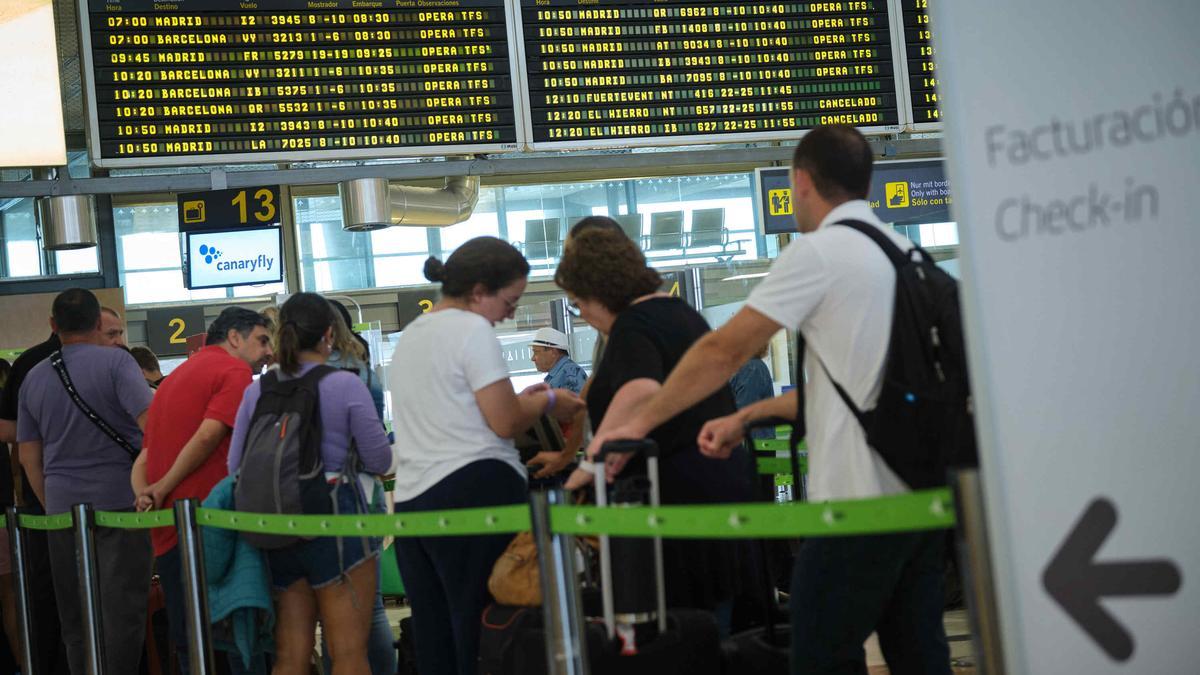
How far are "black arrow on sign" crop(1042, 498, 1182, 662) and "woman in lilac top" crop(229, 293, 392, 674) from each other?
230 centimetres

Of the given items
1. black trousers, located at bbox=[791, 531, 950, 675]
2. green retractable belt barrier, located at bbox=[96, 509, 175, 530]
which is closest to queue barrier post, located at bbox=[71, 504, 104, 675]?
green retractable belt barrier, located at bbox=[96, 509, 175, 530]

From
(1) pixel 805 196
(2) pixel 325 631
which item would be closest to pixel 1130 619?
(1) pixel 805 196

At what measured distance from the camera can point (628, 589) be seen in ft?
8.98

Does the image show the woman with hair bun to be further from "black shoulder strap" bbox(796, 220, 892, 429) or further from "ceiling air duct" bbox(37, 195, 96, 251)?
"ceiling air duct" bbox(37, 195, 96, 251)

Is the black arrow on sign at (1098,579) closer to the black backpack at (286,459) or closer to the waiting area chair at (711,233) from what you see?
the black backpack at (286,459)

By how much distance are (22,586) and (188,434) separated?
1.34 m

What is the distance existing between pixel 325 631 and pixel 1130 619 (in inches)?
104

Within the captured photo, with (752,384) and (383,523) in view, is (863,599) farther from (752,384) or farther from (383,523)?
(752,384)

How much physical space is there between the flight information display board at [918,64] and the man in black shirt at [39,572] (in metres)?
5.46

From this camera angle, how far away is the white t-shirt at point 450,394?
10.5 feet

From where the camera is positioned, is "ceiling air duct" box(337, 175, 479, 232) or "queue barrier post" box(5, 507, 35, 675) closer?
"queue barrier post" box(5, 507, 35, 675)

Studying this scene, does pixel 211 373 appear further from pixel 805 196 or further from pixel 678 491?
pixel 805 196

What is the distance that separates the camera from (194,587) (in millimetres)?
3826

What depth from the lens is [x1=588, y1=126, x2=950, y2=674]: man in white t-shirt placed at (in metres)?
2.35
